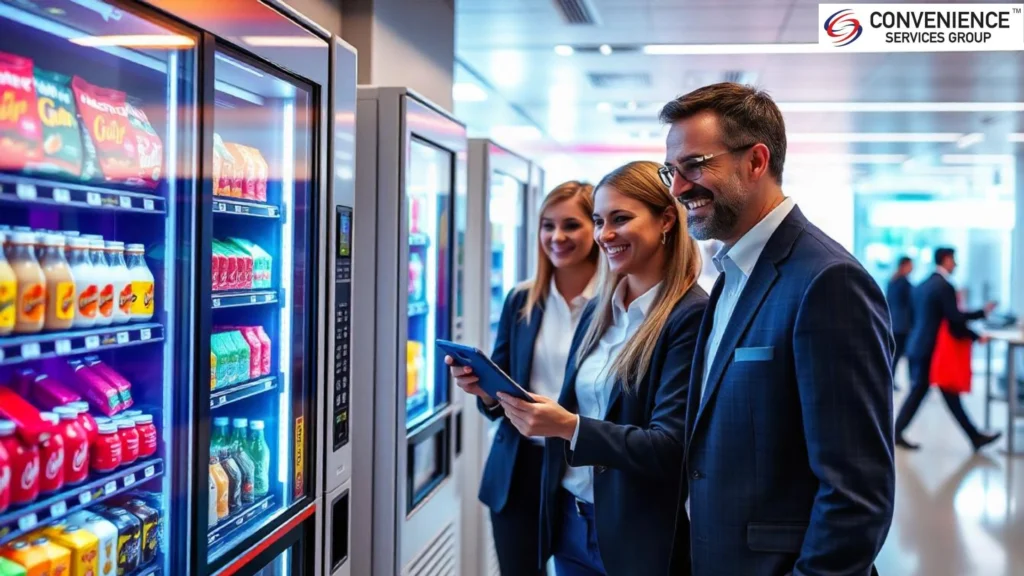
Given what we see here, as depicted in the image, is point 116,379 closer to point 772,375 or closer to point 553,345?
point 772,375

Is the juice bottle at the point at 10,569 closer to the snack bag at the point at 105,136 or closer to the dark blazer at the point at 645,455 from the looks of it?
the snack bag at the point at 105,136

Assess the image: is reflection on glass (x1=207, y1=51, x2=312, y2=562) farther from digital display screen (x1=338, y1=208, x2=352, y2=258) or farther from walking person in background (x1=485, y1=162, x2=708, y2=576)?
walking person in background (x1=485, y1=162, x2=708, y2=576)

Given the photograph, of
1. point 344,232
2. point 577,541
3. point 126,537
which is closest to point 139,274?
point 126,537

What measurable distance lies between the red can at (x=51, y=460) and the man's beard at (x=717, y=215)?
1288 millimetres

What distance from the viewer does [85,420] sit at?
1.65 m

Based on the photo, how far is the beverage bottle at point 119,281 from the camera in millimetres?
1663

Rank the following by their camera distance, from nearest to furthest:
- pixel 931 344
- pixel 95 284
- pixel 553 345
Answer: pixel 95 284 < pixel 553 345 < pixel 931 344

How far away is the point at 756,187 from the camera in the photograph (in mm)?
1765

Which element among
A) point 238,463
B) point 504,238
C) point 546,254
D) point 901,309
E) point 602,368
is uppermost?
point 504,238

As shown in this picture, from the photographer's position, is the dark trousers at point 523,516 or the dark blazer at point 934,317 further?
the dark blazer at point 934,317

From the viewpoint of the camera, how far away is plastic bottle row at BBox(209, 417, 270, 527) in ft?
6.72

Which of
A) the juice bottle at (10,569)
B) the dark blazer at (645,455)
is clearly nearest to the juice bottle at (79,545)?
the juice bottle at (10,569)

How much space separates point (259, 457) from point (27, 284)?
0.85m

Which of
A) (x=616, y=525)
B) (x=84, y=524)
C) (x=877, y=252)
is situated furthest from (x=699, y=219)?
(x=877, y=252)
